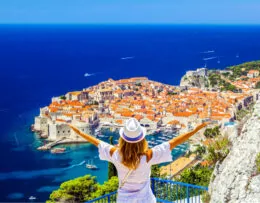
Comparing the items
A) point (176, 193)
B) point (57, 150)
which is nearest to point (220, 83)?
point (57, 150)

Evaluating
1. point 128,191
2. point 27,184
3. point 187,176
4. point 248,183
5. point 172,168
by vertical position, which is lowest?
point 27,184

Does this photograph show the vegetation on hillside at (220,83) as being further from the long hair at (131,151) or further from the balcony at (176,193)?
the long hair at (131,151)

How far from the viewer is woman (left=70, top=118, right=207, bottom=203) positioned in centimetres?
137

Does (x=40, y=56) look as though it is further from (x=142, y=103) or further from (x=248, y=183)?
(x=248, y=183)

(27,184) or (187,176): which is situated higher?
(187,176)

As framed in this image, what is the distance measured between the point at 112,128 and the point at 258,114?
25.6 metres

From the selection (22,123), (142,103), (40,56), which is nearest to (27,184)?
(22,123)

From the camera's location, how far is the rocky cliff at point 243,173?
6.46 feet

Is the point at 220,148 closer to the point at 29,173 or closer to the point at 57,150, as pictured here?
the point at 29,173

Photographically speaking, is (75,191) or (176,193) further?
(75,191)

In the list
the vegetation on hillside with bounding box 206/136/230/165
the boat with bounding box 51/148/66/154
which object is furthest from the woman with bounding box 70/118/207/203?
the boat with bounding box 51/148/66/154

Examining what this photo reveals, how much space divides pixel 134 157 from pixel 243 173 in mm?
882

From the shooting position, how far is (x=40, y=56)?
6538 cm

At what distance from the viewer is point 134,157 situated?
4.57ft
